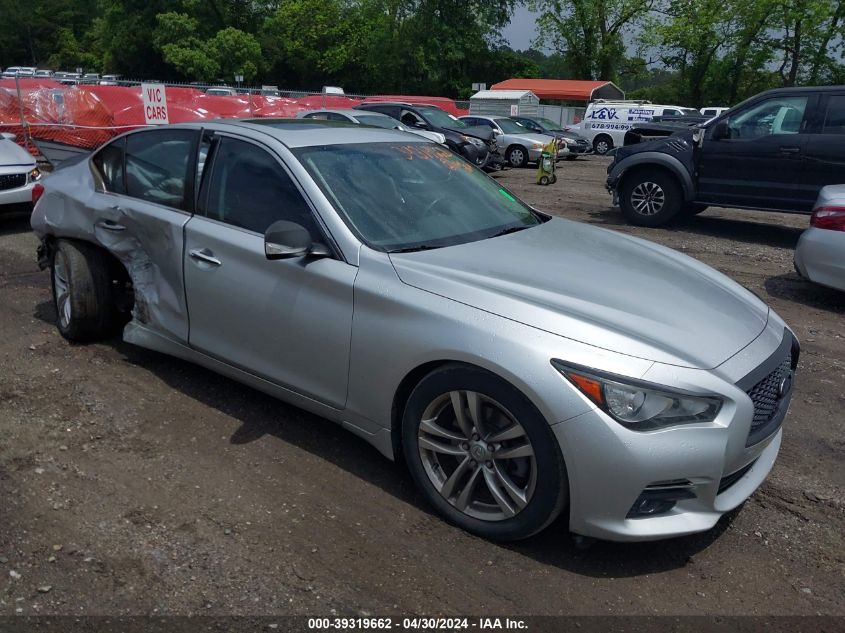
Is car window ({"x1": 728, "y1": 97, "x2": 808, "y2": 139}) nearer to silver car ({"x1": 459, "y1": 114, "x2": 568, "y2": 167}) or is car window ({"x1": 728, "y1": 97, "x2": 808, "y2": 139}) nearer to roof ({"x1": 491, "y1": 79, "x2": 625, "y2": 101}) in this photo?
silver car ({"x1": 459, "y1": 114, "x2": 568, "y2": 167})

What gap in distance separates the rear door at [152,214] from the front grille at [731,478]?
283cm

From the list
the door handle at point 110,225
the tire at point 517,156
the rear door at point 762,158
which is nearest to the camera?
the door handle at point 110,225

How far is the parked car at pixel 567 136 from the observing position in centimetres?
2508

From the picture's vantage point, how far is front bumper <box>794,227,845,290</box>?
6.36 meters

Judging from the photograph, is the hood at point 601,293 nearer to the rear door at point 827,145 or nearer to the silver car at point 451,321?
the silver car at point 451,321

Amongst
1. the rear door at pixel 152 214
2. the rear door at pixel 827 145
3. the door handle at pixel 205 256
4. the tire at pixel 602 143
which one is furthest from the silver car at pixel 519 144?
the door handle at pixel 205 256

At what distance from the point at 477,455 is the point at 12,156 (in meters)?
8.43

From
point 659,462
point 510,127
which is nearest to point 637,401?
point 659,462

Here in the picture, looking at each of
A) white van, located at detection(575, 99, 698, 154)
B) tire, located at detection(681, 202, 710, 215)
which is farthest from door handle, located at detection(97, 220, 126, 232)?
white van, located at detection(575, 99, 698, 154)

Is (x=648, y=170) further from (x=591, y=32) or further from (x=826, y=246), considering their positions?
(x=591, y=32)

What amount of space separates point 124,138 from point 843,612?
4.61m

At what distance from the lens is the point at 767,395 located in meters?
3.11

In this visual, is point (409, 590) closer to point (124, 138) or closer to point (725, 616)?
point (725, 616)

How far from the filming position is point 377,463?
381cm
